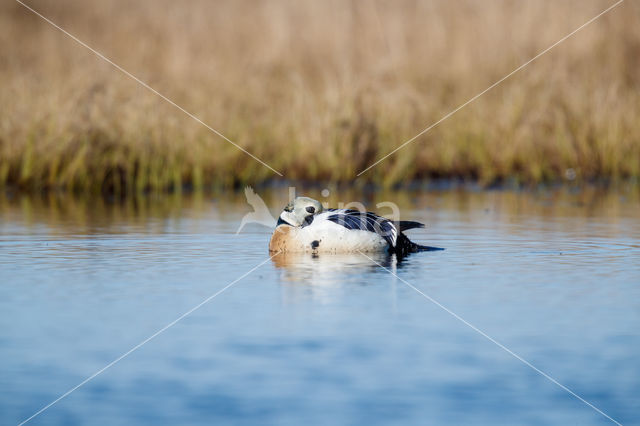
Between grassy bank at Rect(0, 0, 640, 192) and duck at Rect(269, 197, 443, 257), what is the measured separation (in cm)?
520

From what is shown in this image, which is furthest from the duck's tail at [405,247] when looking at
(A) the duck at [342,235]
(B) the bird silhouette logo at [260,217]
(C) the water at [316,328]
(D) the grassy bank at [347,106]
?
(D) the grassy bank at [347,106]

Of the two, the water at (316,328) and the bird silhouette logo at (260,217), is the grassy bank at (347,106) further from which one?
the water at (316,328)

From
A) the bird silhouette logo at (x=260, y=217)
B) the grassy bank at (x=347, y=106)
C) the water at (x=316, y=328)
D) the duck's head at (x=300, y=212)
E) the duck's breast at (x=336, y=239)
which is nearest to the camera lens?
the water at (x=316, y=328)

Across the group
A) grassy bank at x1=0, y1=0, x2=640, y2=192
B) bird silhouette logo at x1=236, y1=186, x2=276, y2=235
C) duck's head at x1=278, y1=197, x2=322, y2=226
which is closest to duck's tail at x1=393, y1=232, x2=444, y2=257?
duck's head at x1=278, y1=197, x2=322, y2=226

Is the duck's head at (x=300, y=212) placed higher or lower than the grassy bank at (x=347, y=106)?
lower

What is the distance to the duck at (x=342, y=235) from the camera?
7859 millimetres

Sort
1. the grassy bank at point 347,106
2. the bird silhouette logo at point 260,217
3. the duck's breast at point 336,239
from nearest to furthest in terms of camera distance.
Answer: the duck's breast at point 336,239, the bird silhouette logo at point 260,217, the grassy bank at point 347,106

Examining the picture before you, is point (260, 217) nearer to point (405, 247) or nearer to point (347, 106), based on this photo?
point (405, 247)

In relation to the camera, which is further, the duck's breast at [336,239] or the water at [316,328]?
the duck's breast at [336,239]

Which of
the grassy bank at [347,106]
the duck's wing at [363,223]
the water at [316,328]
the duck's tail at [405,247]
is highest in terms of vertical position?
the grassy bank at [347,106]

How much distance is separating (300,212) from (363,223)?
0.50 m

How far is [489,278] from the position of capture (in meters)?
6.69

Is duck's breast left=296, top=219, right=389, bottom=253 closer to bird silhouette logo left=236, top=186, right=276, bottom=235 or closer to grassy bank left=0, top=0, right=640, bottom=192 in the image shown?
bird silhouette logo left=236, top=186, right=276, bottom=235

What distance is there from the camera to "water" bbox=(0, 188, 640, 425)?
3986 millimetres
